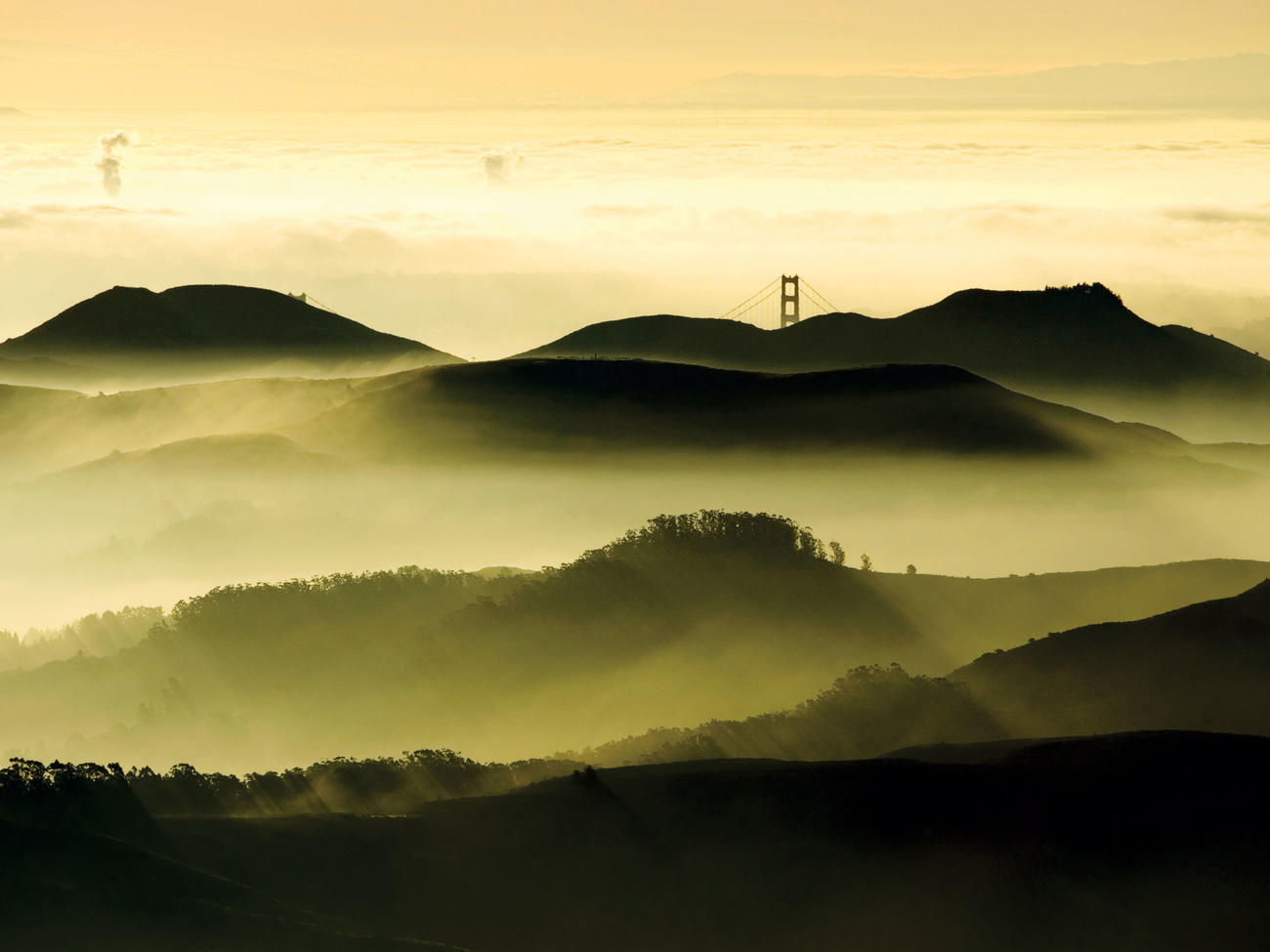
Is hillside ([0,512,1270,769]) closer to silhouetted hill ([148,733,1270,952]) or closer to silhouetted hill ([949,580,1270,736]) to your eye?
silhouetted hill ([949,580,1270,736])

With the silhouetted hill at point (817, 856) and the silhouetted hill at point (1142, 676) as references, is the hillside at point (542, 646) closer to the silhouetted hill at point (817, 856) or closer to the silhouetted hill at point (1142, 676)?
the silhouetted hill at point (1142, 676)

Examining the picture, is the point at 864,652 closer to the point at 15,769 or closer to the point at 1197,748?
the point at 1197,748

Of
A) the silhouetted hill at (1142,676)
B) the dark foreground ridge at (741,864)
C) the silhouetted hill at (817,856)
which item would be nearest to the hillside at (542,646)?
the silhouetted hill at (1142,676)

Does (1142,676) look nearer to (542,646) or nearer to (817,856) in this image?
(817,856)

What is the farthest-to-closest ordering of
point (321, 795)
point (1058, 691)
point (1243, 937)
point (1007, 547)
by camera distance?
point (1007, 547)
point (1058, 691)
point (321, 795)
point (1243, 937)

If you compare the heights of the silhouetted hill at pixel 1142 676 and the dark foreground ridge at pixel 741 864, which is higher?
the silhouetted hill at pixel 1142 676

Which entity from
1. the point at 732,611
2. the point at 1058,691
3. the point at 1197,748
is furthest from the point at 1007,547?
the point at 1197,748
